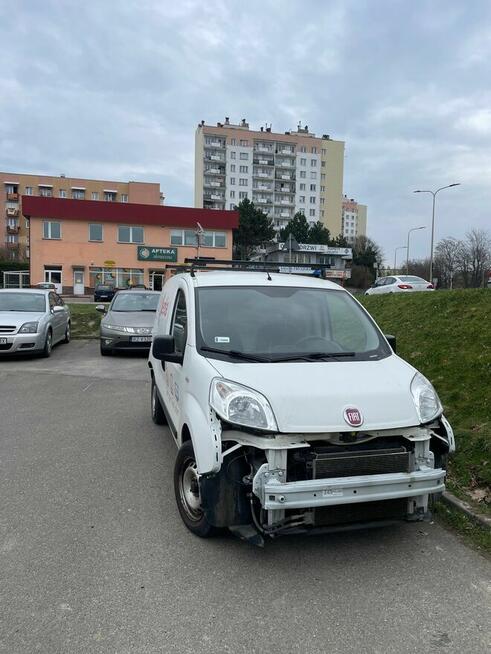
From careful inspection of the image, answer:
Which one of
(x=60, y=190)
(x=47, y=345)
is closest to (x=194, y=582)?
(x=47, y=345)

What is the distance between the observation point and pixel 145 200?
9444cm

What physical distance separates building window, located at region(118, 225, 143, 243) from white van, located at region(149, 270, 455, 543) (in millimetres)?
47514

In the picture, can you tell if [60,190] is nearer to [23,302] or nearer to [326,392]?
[23,302]

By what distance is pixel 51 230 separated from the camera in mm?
47531

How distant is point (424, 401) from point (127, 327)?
952 cm

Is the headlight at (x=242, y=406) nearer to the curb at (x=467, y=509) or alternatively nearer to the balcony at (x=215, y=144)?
the curb at (x=467, y=509)

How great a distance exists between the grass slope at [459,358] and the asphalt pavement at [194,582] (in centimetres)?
99

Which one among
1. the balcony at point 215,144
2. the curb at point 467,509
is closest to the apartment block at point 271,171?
the balcony at point 215,144

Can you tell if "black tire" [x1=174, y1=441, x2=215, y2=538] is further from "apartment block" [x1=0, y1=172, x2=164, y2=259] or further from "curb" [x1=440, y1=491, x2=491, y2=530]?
"apartment block" [x1=0, y1=172, x2=164, y2=259]

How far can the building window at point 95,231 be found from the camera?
4825cm

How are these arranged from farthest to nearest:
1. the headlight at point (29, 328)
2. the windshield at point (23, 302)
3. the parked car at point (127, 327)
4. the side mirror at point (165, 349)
→ the windshield at point (23, 302), the parked car at point (127, 327), the headlight at point (29, 328), the side mirror at point (165, 349)

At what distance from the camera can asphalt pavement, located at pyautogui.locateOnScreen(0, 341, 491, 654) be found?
250cm

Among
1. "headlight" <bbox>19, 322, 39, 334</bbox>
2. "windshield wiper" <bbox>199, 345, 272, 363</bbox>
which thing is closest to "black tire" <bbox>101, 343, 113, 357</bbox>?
→ "headlight" <bbox>19, 322, 39, 334</bbox>

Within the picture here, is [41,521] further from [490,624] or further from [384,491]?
[490,624]
